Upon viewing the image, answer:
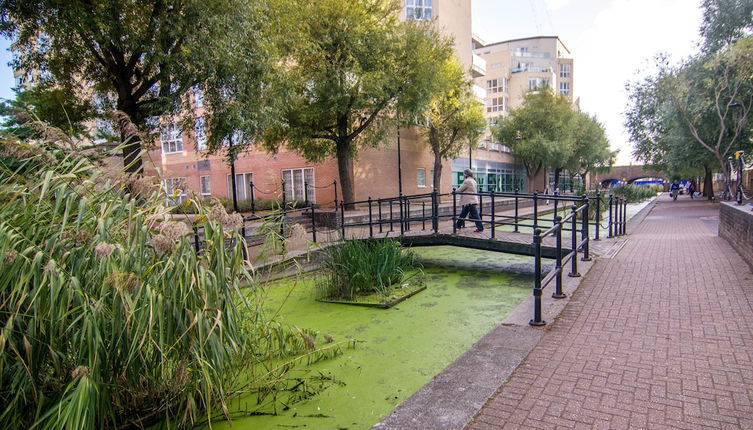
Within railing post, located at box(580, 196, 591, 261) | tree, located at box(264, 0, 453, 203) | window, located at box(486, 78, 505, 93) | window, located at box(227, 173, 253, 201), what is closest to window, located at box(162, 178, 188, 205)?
railing post, located at box(580, 196, 591, 261)

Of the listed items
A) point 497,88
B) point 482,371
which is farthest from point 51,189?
point 497,88

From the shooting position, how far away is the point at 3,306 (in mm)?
2408

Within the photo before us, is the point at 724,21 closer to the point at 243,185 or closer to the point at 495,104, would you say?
the point at 243,185

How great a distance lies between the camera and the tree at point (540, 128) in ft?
→ 116

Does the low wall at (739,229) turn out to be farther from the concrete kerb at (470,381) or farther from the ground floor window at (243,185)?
the ground floor window at (243,185)

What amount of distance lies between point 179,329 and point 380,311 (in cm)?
394

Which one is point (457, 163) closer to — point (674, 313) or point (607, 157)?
point (607, 157)

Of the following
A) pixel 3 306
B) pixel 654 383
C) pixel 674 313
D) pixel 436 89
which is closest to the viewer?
pixel 3 306

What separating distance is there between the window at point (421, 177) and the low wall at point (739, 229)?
18.5 m

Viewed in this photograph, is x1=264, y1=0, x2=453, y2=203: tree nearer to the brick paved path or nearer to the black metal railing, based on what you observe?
the black metal railing

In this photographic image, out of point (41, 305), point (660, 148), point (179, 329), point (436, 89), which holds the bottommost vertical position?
point (179, 329)

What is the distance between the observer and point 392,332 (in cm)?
551

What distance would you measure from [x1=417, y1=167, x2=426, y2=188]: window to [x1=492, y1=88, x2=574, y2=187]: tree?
1136 centimetres

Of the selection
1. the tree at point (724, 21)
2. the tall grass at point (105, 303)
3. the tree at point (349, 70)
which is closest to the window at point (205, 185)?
the tree at point (349, 70)
